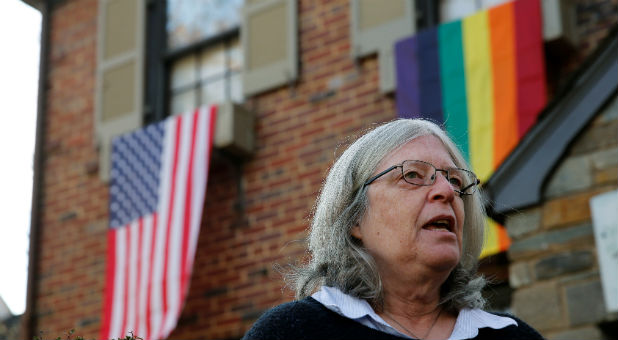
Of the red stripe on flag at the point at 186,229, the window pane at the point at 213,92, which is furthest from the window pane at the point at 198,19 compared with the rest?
the red stripe on flag at the point at 186,229

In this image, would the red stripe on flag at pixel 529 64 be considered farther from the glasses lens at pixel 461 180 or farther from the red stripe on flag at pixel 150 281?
the glasses lens at pixel 461 180

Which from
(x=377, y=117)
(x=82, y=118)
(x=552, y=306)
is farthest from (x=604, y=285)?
(x=82, y=118)

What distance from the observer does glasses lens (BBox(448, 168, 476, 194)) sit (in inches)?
120

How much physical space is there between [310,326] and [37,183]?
7357 millimetres

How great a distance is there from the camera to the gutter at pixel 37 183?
9.42 m

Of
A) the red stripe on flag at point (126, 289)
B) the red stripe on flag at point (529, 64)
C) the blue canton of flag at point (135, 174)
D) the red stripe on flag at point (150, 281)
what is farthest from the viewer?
the blue canton of flag at point (135, 174)

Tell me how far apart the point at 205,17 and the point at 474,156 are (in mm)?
3145

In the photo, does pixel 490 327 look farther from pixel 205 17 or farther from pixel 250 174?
pixel 205 17

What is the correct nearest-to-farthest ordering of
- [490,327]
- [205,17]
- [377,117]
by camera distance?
[490,327] < [377,117] < [205,17]

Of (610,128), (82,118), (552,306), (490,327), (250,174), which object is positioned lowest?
(490,327)

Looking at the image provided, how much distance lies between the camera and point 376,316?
2.80 m

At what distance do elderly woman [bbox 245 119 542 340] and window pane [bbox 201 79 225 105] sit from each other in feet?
19.8

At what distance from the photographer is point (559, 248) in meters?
5.86

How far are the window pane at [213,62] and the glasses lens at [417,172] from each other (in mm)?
6331
